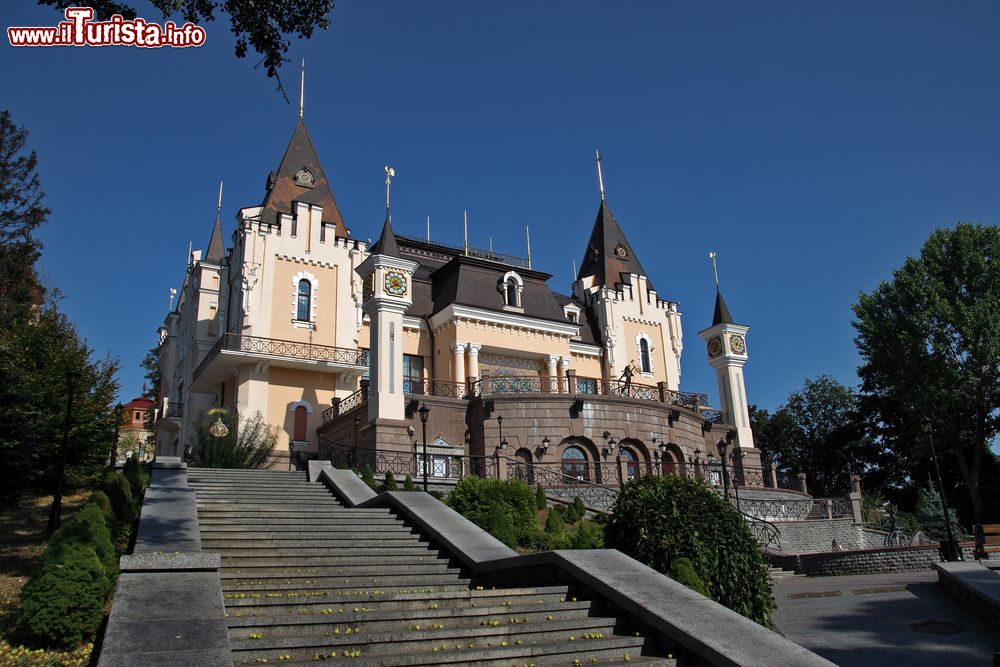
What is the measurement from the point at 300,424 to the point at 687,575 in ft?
84.3

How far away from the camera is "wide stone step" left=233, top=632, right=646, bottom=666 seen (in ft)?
24.0

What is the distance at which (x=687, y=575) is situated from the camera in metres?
10.4

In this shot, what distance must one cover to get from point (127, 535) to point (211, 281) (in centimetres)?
2788

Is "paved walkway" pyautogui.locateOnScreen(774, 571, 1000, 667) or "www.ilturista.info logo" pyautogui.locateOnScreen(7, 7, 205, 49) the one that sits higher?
"www.ilturista.info logo" pyautogui.locateOnScreen(7, 7, 205, 49)

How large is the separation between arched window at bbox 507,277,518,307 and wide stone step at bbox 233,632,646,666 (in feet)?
99.5

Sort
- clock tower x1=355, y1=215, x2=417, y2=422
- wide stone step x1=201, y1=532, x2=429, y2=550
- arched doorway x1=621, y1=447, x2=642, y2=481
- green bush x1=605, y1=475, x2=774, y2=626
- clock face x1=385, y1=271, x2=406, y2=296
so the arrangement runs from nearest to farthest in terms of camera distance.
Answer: green bush x1=605, y1=475, x2=774, y2=626 < wide stone step x1=201, y1=532, x2=429, y2=550 < arched doorway x1=621, y1=447, x2=642, y2=481 < clock tower x1=355, y1=215, x2=417, y2=422 < clock face x1=385, y1=271, x2=406, y2=296

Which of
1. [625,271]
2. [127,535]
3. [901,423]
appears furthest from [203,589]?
[901,423]

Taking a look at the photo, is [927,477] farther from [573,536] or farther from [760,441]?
[573,536]

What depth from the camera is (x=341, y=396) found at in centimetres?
3453

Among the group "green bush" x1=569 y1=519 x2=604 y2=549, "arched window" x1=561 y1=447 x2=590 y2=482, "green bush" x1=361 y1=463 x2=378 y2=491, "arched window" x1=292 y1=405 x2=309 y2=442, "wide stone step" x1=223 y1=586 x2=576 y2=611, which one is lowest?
"wide stone step" x1=223 y1=586 x2=576 y2=611

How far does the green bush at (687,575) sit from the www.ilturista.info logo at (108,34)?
35.1ft

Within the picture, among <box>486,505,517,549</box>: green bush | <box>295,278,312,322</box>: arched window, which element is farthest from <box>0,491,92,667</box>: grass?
<box>295,278,312,322</box>: arched window

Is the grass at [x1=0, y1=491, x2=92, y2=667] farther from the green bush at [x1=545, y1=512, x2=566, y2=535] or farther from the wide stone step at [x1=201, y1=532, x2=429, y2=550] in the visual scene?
the green bush at [x1=545, y1=512, x2=566, y2=535]

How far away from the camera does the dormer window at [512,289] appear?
126ft
